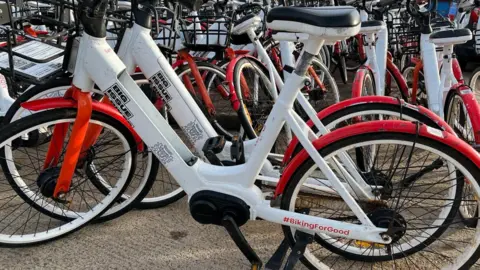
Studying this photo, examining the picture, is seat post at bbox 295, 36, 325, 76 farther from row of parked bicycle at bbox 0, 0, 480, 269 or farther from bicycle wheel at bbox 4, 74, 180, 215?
bicycle wheel at bbox 4, 74, 180, 215

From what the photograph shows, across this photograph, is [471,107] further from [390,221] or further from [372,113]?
[390,221]

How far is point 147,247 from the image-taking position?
2682mm

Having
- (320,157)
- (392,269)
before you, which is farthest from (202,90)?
(392,269)

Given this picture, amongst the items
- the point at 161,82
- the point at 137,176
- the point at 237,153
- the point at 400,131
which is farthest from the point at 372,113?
the point at 137,176


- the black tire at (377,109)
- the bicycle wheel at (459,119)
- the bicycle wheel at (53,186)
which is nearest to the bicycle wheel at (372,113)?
the black tire at (377,109)

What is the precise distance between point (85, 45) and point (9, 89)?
1801 millimetres

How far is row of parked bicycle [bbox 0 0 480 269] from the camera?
6.58 ft

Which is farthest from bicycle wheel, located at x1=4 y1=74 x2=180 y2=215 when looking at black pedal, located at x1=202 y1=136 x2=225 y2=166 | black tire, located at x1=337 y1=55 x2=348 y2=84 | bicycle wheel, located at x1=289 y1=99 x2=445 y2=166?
black tire, located at x1=337 y1=55 x2=348 y2=84

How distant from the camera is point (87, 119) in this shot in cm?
235

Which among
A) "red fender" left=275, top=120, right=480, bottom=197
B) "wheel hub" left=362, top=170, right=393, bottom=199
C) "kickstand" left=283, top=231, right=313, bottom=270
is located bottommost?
"kickstand" left=283, top=231, right=313, bottom=270

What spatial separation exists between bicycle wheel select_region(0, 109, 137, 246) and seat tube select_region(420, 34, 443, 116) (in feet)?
6.58

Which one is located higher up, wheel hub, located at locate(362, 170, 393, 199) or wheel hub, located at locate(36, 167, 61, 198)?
wheel hub, located at locate(362, 170, 393, 199)

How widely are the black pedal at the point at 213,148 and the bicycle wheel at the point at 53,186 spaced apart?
48 cm

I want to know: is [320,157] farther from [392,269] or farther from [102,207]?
[102,207]
